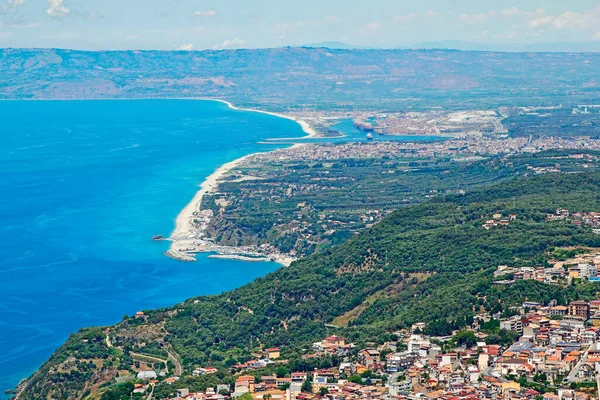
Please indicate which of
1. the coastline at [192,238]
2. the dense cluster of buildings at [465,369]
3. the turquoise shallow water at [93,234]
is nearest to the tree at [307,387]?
the dense cluster of buildings at [465,369]

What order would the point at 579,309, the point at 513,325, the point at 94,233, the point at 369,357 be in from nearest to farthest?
the point at 369,357
the point at 513,325
the point at 579,309
the point at 94,233

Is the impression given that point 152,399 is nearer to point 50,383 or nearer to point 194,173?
point 50,383

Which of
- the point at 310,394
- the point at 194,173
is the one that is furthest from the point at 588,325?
the point at 194,173

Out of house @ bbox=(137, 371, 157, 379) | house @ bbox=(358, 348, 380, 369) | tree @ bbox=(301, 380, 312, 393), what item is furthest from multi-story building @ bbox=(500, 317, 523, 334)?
house @ bbox=(137, 371, 157, 379)

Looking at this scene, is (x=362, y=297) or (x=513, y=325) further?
(x=362, y=297)

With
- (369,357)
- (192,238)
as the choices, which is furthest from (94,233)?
(369,357)

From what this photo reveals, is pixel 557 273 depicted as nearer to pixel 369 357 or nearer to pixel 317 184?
pixel 369 357

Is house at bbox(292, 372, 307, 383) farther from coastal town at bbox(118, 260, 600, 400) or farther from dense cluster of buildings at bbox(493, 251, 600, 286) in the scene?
dense cluster of buildings at bbox(493, 251, 600, 286)
